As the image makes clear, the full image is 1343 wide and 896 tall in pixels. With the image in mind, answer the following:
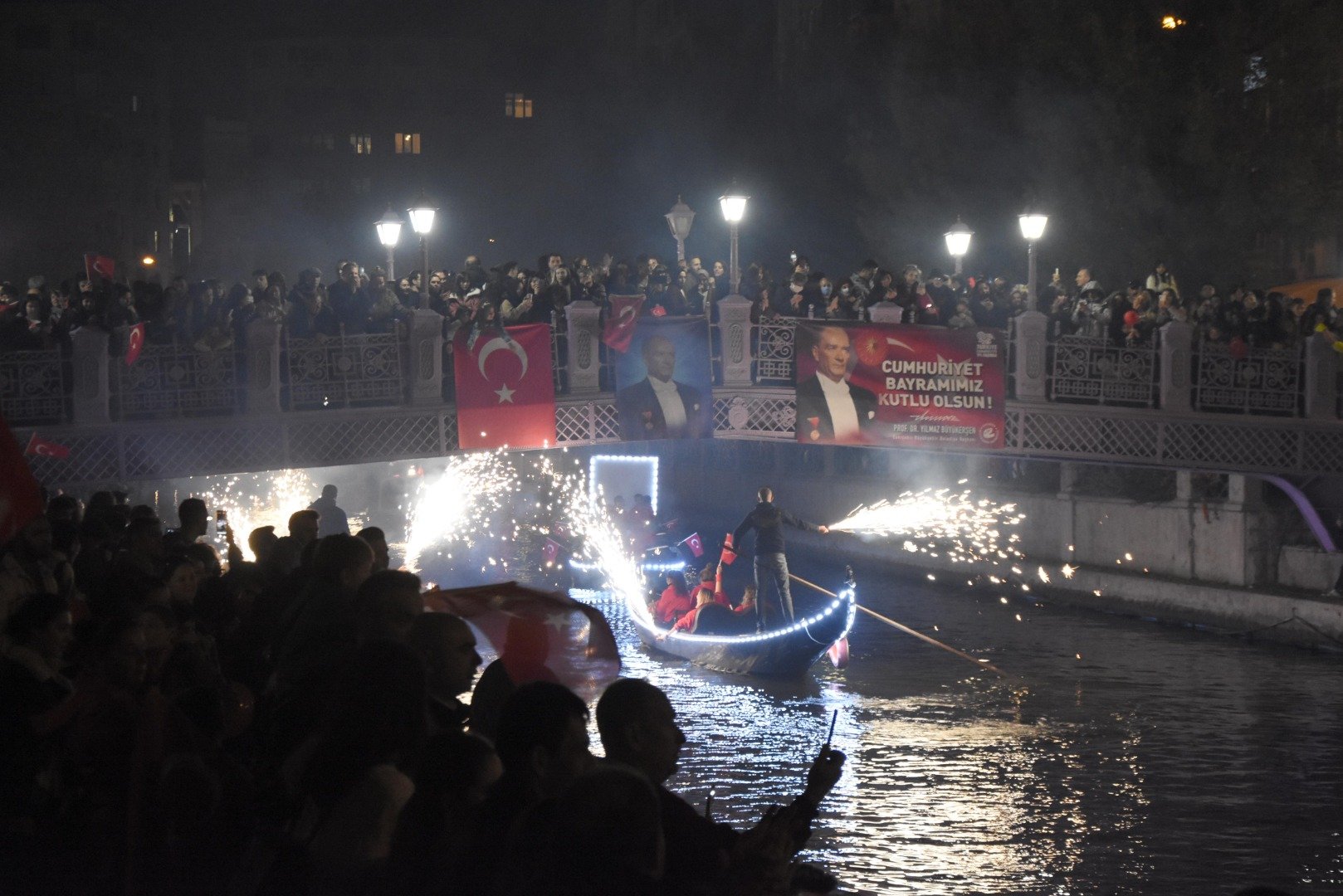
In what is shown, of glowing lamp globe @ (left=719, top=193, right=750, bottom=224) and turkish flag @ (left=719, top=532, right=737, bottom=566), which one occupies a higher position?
glowing lamp globe @ (left=719, top=193, right=750, bottom=224)

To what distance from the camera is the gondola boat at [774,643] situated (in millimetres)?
19172

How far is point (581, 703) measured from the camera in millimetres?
4426

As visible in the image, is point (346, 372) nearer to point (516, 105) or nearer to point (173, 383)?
point (173, 383)

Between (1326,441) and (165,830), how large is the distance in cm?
1915

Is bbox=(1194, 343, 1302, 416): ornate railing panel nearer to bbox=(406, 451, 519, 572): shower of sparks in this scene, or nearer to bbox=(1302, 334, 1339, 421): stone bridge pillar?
bbox=(1302, 334, 1339, 421): stone bridge pillar

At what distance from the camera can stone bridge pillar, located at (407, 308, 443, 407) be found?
20484mm

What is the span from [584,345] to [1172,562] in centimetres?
903

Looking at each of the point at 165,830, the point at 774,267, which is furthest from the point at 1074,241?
the point at 165,830

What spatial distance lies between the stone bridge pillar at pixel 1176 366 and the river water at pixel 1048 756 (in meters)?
3.16

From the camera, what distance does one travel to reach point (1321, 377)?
845 inches

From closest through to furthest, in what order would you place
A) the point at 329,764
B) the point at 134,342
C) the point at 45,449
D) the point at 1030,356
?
1. the point at 329,764
2. the point at 45,449
3. the point at 134,342
4. the point at 1030,356

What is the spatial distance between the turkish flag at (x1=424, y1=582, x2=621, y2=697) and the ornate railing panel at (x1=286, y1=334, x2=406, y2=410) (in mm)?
12709

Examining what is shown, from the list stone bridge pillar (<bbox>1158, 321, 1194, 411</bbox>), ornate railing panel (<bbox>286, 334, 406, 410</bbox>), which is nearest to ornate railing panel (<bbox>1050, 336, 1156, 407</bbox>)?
stone bridge pillar (<bbox>1158, 321, 1194, 411</bbox>)

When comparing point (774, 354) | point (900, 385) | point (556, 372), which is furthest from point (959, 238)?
point (556, 372)
